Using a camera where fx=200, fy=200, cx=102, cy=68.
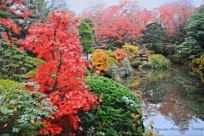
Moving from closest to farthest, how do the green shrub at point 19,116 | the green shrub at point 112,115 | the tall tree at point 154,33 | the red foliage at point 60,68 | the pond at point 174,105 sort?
the green shrub at point 19,116
the red foliage at point 60,68
the green shrub at point 112,115
the pond at point 174,105
the tall tree at point 154,33

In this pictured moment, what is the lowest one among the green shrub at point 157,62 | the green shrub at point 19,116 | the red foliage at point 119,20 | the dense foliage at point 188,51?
the green shrub at point 157,62

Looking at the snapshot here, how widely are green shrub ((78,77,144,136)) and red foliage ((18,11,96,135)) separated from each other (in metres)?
0.23

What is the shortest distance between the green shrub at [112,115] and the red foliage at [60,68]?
23 centimetres

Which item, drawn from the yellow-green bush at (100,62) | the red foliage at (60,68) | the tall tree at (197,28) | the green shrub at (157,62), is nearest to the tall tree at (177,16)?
the tall tree at (197,28)

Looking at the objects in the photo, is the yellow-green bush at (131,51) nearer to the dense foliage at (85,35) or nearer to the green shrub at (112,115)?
the dense foliage at (85,35)

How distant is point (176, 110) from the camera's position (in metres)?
3.70

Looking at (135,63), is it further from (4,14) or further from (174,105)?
(4,14)

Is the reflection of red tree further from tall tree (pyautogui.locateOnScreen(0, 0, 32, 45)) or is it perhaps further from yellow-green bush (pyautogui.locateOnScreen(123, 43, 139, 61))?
yellow-green bush (pyautogui.locateOnScreen(123, 43, 139, 61))

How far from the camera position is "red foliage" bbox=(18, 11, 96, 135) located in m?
1.66

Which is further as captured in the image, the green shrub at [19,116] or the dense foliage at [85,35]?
the dense foliage at [85,35]

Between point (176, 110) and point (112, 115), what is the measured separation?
210 centimetres

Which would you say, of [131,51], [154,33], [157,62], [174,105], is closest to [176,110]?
[174,105]

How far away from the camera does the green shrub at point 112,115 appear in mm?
1969

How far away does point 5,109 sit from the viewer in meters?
1.19
